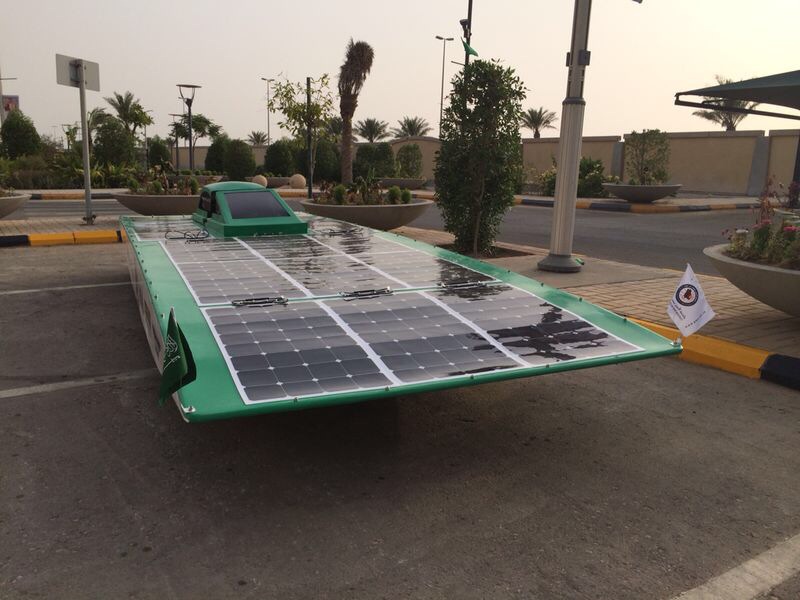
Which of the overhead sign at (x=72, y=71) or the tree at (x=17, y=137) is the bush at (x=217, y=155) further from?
the overhead sign at (x=72, y=71)

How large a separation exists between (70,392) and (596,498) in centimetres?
382

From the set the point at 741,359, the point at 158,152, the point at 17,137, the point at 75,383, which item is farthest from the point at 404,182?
the point at 75,383

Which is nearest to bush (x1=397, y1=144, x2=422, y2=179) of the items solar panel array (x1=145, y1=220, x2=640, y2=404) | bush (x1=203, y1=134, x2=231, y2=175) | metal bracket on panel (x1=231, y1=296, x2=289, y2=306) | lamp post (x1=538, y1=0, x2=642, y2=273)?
bush (x1=203, y1=134, x2=231, y2=175)

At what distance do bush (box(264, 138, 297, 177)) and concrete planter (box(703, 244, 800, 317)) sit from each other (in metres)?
32.3

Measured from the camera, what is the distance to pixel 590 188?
28625mm

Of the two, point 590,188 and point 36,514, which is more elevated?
point 590,188

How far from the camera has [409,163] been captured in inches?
1459

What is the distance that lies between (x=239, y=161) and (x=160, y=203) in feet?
68.5

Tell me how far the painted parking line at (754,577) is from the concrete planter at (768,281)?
353 cm

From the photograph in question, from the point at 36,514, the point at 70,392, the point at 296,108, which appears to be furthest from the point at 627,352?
the point at 296,108

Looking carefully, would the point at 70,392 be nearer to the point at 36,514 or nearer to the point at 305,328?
the point at 36,514

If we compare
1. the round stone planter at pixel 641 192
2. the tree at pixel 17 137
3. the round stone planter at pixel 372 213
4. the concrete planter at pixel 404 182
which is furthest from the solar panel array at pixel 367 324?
the tree at pixel 17 137

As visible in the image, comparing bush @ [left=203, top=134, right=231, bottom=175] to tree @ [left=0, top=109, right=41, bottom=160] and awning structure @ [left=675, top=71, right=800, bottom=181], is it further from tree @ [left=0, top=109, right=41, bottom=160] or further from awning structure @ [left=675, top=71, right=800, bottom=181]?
awning structure @ [left=675, top=71, right=800, bottom=181]

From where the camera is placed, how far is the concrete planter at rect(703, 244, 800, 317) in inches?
232
